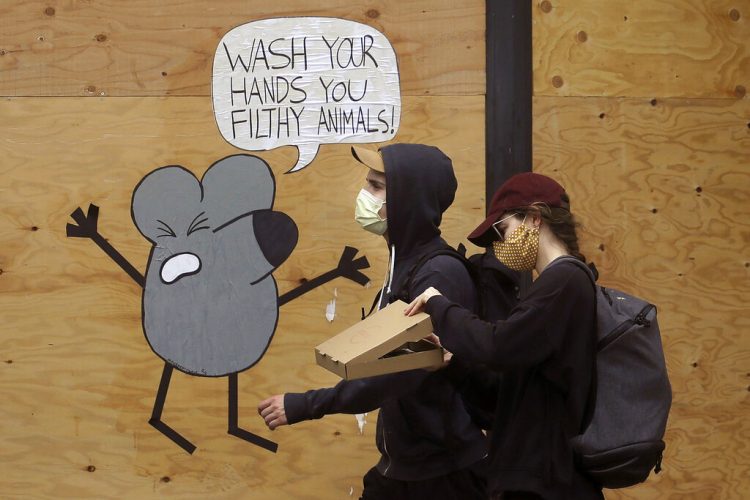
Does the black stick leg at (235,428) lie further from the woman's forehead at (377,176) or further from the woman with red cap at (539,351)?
the woman with red cap at (539,351)

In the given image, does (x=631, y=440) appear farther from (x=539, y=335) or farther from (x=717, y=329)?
(x=717, y=329)

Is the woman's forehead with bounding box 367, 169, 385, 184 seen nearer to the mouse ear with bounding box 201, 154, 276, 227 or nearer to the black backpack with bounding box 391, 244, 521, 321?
the black backpack with bounding box 391, 244, 521, 321

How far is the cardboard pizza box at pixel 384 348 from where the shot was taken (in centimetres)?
299

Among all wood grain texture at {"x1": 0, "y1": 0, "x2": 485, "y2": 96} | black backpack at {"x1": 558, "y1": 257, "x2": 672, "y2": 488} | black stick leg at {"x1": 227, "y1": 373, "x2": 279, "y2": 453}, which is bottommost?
black stick leg at {"x1": 227, "y1": 373, "x2": 279, "y2": 453}

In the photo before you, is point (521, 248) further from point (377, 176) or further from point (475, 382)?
point (377, 176)

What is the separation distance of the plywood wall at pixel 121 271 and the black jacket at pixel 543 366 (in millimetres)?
1753

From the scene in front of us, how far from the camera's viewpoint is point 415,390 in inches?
133

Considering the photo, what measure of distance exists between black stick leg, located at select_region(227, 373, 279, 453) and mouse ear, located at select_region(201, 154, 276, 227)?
72cm

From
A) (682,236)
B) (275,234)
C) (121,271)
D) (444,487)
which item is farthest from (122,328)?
(682,236)

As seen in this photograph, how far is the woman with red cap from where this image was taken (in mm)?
2822

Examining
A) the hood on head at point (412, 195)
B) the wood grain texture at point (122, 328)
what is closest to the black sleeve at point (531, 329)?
the hood on head at point (412, 195)

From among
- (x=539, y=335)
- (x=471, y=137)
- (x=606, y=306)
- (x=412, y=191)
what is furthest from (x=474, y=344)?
(x=471, y=137)

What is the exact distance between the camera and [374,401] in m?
3.32

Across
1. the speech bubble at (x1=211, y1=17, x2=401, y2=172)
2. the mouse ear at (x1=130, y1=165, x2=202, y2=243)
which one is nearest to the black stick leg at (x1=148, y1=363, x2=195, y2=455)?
the mouse ear at (x1=130, y1=165, x2=202, y2=243)
